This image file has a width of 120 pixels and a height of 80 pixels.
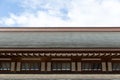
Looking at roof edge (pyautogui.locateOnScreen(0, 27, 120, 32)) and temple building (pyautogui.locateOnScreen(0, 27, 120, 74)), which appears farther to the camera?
roof edge (pyautogui.locateOnScreen(0, 27, 120, 32))

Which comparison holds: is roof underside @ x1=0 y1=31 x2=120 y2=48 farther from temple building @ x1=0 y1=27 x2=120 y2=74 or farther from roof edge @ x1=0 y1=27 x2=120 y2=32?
roof edge @ x1=0 y1=27 x2=120 y2=32

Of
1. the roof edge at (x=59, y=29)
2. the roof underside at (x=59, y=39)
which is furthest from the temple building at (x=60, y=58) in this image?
the roof edge at (x=59, y=29)

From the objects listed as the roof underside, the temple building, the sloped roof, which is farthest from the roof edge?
the temple building

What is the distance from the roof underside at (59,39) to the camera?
15430 mm

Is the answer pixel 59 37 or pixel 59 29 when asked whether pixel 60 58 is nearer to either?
pixel 59 37

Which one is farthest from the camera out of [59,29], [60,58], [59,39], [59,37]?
[59,29]

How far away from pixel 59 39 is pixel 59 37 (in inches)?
30.6

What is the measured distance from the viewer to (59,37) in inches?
712

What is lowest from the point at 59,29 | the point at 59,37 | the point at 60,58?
the point at 60,58

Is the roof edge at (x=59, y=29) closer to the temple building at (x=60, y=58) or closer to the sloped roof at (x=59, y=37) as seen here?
the sloped roof at (x=59, y=37)

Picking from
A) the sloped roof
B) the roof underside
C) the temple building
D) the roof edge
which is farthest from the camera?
the roof edge

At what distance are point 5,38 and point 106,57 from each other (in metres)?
7.04

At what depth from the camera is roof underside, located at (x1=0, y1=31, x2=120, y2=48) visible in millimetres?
15430

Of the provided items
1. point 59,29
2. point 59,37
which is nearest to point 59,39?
point 59,37
